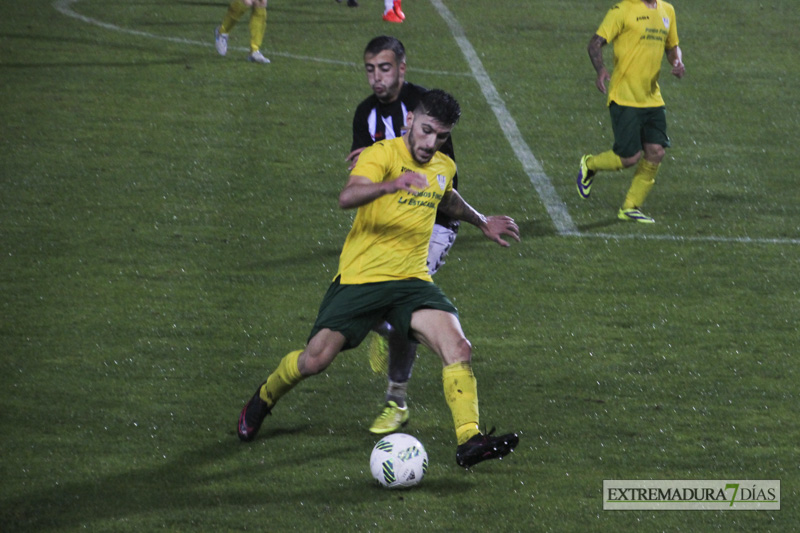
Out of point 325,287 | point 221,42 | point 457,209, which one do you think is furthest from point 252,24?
point 457,209

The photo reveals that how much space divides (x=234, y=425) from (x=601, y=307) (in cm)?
325

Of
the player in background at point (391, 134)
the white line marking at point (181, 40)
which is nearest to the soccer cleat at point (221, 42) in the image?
the white line marking at point (181, 40)

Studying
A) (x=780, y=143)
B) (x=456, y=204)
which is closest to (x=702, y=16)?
(x=780, y=143)

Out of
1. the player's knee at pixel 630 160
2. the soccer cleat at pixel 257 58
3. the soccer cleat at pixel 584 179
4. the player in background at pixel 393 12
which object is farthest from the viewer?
the player in background at pixel 393 12

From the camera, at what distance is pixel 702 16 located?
762 inches

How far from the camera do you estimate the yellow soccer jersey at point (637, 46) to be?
10594 mm

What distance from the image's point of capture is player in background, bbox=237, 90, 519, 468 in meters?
5.77

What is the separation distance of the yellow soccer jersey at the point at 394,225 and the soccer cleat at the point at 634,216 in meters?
4.89

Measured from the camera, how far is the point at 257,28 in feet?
51.1

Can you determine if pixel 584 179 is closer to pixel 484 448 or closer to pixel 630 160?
pixel 630 160

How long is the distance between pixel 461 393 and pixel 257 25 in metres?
10.7

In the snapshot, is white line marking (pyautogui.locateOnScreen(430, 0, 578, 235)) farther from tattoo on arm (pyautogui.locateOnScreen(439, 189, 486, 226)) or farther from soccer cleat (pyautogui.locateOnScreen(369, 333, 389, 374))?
tattoo on arm (pyautogui.locateOnScreen(439, 189, 486, 226))

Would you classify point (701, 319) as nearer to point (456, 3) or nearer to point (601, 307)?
point (601, 307)

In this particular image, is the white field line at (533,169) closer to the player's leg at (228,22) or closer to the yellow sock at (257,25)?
the yellow sock at (257,25)
